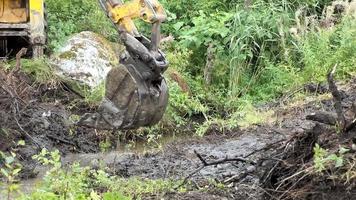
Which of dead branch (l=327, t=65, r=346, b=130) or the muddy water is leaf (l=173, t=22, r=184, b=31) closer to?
the muddy water

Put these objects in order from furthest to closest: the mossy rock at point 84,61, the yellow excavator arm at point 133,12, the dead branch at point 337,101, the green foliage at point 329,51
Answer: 1. the green foliage at point 329,51
2. the mossy rock at point 84,61
3. the yellow excavator arm at point 133,12
4. the dead branch at point 337,101

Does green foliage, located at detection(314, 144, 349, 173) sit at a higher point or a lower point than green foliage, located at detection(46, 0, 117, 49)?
higher

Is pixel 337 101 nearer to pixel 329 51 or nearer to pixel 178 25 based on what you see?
pixel 329 51

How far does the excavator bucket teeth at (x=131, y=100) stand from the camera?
18.4ft

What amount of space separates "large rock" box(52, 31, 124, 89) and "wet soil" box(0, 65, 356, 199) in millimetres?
318

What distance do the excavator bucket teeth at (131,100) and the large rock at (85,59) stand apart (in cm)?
383

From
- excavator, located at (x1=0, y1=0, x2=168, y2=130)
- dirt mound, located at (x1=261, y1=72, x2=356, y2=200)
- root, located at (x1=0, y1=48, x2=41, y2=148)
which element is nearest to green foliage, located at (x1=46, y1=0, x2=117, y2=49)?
root, located at (x1=0, y1=48, x2=41, y2=148)

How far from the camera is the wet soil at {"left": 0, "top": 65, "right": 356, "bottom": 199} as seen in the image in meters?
4.50

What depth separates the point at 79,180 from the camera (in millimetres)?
5035

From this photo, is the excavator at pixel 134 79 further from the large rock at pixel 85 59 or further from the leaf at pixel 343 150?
the large rock at pixel 85 59

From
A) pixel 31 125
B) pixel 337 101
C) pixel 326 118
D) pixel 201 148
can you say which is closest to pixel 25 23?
pixel 31 125

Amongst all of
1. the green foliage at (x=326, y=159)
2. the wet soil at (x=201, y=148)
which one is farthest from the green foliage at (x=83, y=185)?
the green foliage at (x=326, y=159)

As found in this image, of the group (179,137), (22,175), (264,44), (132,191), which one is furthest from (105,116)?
(264,44)

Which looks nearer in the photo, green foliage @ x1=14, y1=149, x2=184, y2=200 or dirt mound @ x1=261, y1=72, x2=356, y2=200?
dirt mound @ x1=261, y1=72, x2=356, y2=200
